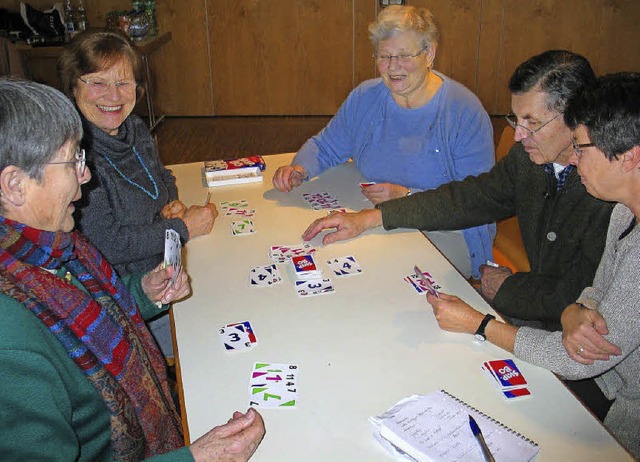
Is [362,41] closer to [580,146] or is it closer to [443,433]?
[580,146]

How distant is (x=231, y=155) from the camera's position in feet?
19.5

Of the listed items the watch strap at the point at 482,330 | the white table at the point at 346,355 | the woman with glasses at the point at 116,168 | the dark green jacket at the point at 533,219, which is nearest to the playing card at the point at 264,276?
the white table at the point at 346,355

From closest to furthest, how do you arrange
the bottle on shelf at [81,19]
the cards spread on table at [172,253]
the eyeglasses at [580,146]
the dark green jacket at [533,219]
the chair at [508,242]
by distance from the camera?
the eyeglasses at [580,146] → the cards spread on table at [172,253] → the dark green jacket at [533,219] → the chair at [508,242] → the bottle on shelf at [81,19]

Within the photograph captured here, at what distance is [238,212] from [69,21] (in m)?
4.87

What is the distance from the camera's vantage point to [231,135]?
6.62 m

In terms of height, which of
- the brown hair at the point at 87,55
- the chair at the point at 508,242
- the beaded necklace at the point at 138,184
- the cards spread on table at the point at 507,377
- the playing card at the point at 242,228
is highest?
the brown hair at the point at 87,55

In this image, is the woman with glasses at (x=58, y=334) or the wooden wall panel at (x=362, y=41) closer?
the woman with glasses at (x=58, y=334)

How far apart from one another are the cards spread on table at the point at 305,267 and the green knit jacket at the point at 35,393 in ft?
2.62

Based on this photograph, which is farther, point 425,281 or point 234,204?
point 234,204

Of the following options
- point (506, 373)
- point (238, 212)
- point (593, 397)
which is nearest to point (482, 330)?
point (506, 373)

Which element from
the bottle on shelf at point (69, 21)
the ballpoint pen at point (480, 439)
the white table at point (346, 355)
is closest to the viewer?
the ballpoint pen at point (480, 439)

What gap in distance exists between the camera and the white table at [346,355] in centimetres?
132

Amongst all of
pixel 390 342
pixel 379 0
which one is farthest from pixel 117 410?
pixel 379 0

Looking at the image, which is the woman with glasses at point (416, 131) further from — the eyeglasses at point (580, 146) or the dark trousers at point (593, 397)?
the eyeglasses at point (580, 146)
